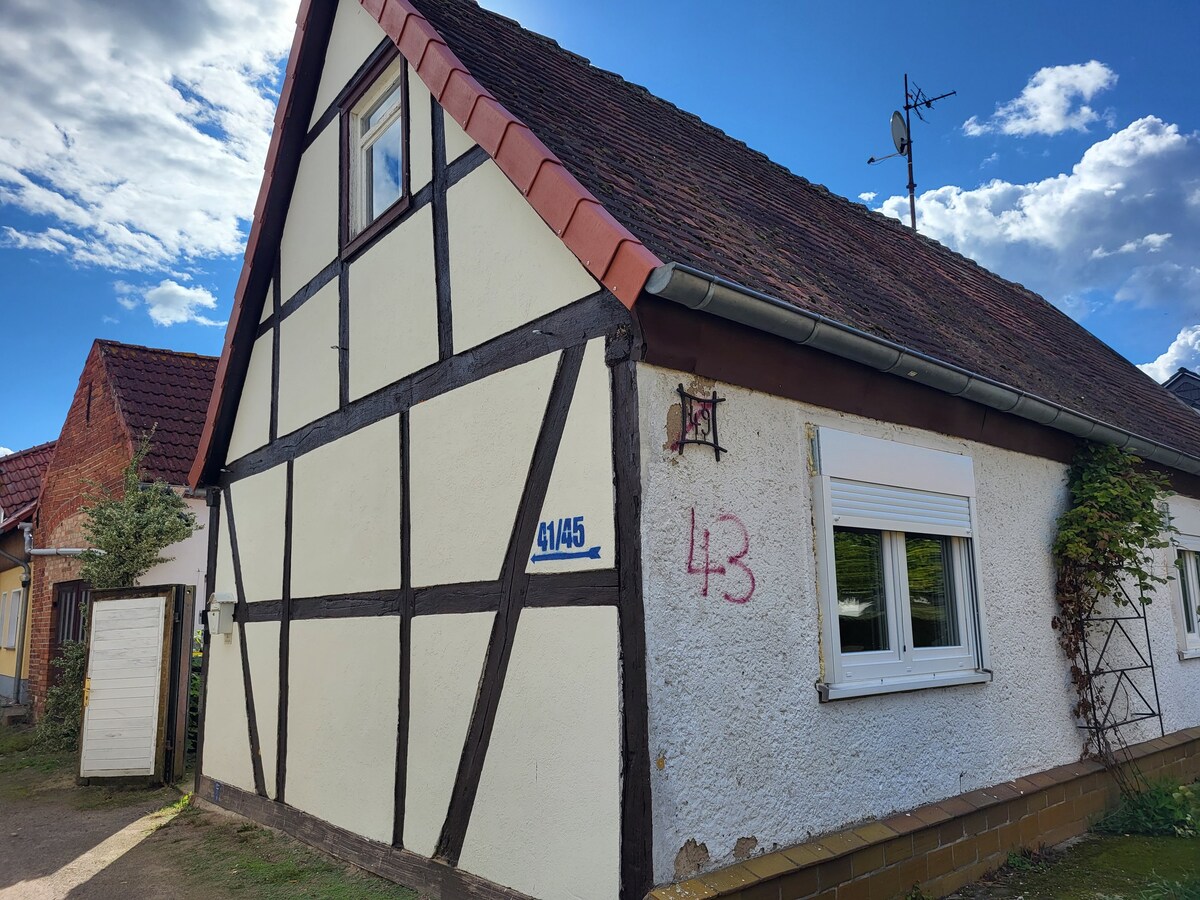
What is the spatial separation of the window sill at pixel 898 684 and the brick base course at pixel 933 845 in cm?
64

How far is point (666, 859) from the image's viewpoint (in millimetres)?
3604

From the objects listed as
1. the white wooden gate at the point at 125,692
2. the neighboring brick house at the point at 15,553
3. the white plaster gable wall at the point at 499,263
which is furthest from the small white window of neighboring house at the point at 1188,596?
the neighboring brick house at the point at 15,553

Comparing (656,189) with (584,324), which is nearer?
(584,324)

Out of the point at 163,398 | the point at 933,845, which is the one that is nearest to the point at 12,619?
the point at 163,398

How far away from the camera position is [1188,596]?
28.1 feet

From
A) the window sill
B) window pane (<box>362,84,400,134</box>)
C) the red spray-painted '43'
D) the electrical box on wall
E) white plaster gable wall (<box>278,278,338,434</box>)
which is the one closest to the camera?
the red spray-painted '43'

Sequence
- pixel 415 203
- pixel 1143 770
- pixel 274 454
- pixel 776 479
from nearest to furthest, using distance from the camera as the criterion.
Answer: pixel 776 479 → pixel 415 203 → pixel 1143 770 → pixel 274 454

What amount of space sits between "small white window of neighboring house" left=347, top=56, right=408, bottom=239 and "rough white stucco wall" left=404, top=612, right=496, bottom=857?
2.91 metres

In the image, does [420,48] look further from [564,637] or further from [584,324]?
[564,637]

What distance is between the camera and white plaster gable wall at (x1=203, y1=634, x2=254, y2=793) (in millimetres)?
7277

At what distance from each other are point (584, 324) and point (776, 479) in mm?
1224

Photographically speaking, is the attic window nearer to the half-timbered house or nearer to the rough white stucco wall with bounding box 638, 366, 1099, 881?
the half-timbered house

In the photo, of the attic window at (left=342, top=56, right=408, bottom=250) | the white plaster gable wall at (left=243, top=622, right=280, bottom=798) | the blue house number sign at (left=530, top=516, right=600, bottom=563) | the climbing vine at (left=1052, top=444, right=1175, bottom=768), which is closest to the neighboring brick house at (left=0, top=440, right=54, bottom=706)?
the white plaster gable wall at (left=243, top=622, right=280, bottom=798)

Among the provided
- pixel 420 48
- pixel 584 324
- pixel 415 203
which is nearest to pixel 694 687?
pixel 584 324
